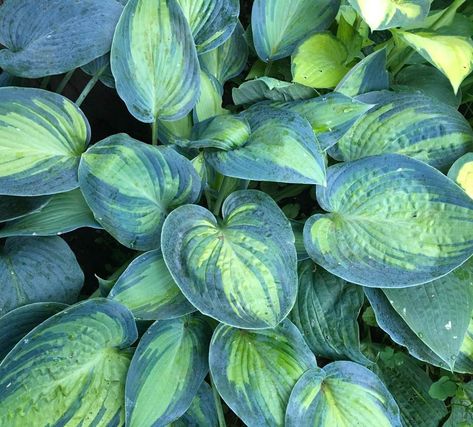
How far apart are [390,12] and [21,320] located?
0.77m

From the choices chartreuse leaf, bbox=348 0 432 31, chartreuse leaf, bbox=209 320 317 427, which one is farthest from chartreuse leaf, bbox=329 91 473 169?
chartreuse leaf, bbox=209 320 317 427

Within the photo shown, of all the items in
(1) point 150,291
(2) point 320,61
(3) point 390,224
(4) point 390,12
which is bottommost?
(1) point 150,291

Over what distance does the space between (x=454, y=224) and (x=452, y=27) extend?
44 cm

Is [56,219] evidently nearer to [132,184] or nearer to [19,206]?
A: [19,206]

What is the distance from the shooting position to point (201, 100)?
1.04 metres

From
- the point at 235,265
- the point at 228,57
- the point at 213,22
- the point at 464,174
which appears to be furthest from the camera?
the point at 228,57

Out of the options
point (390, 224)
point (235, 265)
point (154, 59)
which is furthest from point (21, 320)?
point (390, 224)

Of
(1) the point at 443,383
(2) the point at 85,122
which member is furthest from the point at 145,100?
(1) the point at 443,383

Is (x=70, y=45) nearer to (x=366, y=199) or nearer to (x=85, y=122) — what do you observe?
(x=85, y=122)

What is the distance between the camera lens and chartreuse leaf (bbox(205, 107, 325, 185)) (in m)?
0.84

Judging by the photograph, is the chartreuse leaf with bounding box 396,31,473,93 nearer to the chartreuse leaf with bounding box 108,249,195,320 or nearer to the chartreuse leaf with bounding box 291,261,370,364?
the chartreuse leaf with bounding box 291,261,370,364

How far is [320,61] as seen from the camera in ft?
3.45

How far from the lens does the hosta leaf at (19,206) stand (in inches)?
36.2

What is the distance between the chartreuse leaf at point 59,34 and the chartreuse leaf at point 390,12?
0.42 metres
